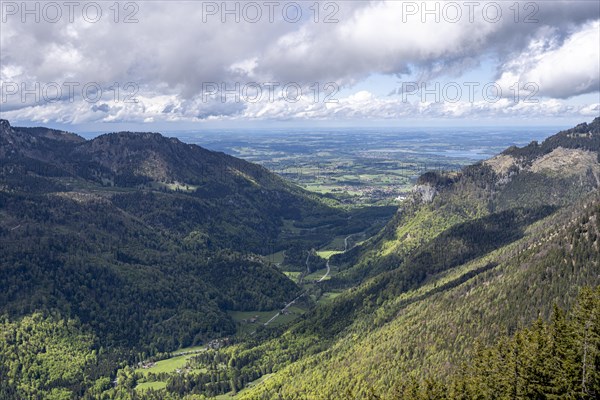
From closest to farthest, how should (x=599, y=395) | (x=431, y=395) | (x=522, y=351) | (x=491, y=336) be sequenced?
(x=599, y=395) → (x=522, y=351) → (x=431, y=395) → (x=491, y=336)

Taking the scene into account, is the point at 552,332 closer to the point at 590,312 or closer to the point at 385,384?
the point at 590,312

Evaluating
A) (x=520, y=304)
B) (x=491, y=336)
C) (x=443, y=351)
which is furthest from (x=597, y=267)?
(x=443, y=351)

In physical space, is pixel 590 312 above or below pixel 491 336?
above

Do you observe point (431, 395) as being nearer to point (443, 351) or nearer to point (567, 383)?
point (567, 383)

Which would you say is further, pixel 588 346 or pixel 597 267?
pixel 597 267

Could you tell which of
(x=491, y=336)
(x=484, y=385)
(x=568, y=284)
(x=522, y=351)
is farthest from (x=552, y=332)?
(x=568, y=284)

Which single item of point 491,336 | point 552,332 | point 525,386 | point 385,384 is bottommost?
point 385,384

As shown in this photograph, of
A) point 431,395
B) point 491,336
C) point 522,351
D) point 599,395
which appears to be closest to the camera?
point 599,395

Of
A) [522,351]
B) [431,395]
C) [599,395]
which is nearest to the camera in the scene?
[599,395]

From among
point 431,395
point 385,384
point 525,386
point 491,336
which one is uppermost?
point 525,386
